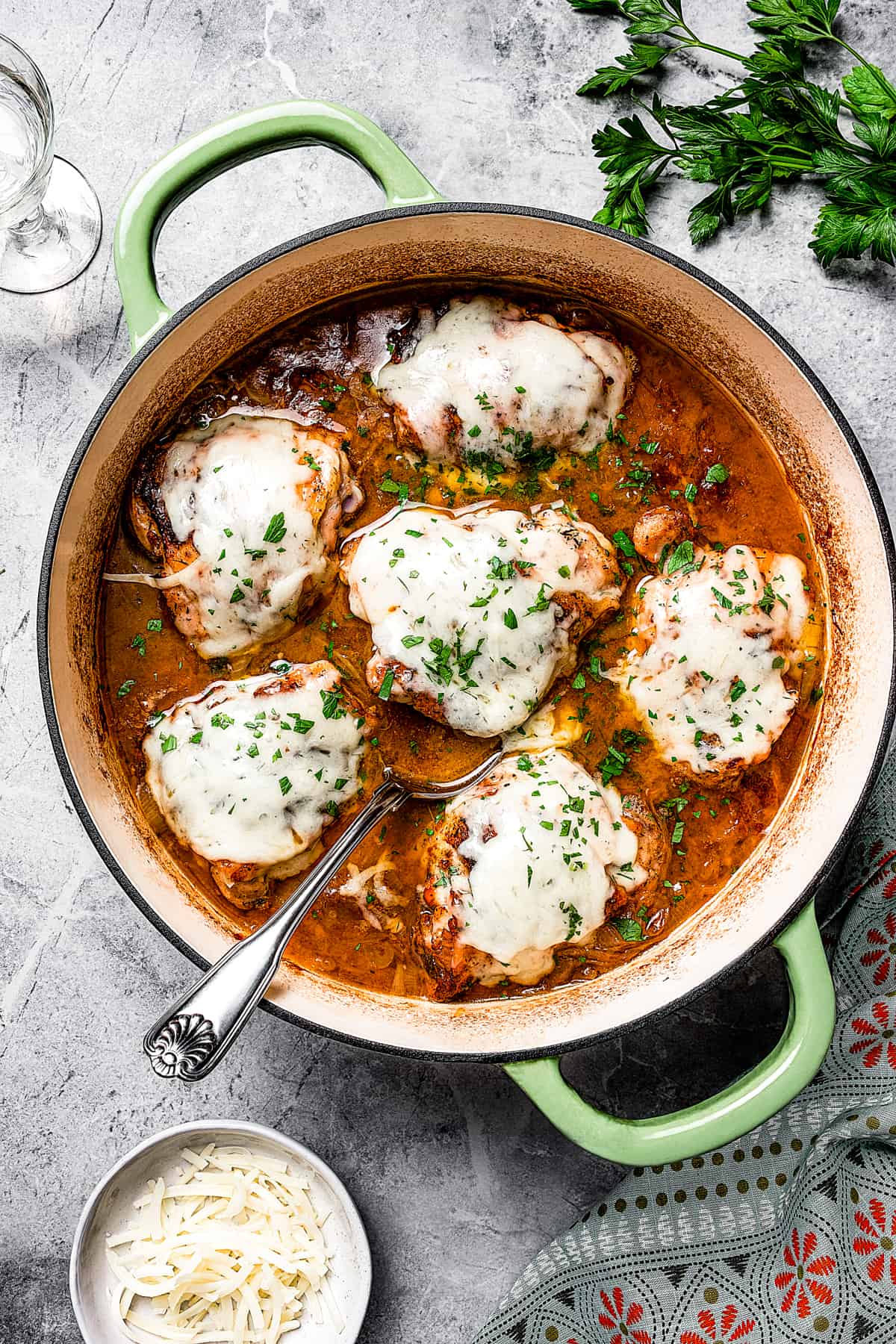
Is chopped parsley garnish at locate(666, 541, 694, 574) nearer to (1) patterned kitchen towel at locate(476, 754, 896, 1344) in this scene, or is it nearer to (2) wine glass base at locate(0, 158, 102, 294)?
(1) patterned kitchen towel at locate(476, 754, 896, 1344)

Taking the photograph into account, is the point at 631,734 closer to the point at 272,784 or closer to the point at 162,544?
the point at 272,784

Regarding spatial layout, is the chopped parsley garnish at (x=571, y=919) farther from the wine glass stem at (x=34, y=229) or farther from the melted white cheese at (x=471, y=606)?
the wine glass stem at (x=34, y=229)

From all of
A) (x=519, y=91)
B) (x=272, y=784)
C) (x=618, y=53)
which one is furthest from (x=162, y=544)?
(x=618, y=53)

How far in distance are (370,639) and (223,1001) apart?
1.00m


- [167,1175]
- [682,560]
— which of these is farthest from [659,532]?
[167,1175]

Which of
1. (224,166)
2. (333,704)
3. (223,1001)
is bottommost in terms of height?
(223,1001)

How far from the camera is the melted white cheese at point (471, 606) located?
270cm

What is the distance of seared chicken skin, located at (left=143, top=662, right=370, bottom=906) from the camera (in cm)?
273

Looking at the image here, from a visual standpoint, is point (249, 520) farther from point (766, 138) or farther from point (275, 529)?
point (766, 138)

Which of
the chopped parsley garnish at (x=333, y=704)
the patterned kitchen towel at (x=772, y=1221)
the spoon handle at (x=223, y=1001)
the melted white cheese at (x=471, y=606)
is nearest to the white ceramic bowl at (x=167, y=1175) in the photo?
the patterned kitchen towel at (x=772, y=1221)

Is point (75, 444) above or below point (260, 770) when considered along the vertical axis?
above

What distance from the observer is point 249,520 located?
273cm

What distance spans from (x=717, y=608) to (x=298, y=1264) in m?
2.08

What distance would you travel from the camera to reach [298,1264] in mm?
3000
